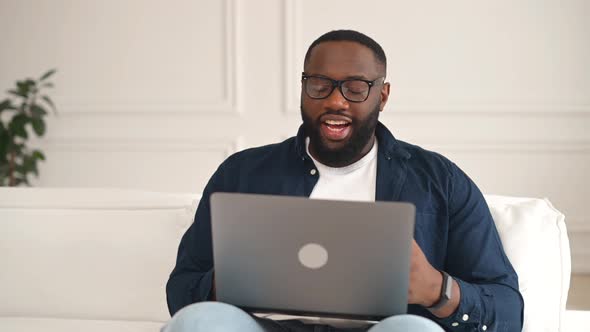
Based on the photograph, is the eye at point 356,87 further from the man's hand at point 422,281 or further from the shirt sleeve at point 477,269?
the man's hand at point 422,281

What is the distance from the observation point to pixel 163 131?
4387mm

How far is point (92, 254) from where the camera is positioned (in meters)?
2.05

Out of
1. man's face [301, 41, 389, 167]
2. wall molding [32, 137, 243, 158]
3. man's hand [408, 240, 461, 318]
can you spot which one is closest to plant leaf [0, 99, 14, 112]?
wall molding [32, 137, 243, 158]

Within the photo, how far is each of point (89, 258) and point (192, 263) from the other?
0.42 m

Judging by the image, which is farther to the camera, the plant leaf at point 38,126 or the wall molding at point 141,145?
the wall molding at point 141,145

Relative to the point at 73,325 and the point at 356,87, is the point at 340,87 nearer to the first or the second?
the point at 356,87

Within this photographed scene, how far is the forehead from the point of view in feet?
5.79

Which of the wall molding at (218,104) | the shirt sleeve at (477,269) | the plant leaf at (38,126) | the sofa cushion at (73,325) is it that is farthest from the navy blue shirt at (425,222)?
the plant leaf at (38,126)

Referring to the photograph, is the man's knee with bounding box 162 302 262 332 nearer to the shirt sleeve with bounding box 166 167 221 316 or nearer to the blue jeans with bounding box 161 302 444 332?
the blue jeans with bounding box 161 302 444 332

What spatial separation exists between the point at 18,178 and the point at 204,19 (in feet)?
4.20

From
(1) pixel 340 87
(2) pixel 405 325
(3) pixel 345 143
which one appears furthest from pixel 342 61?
(2) pixel 405 325

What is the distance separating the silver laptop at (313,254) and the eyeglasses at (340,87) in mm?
472

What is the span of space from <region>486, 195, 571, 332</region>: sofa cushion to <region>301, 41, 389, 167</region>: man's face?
1.20 feet

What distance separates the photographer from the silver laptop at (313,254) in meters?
1.34
